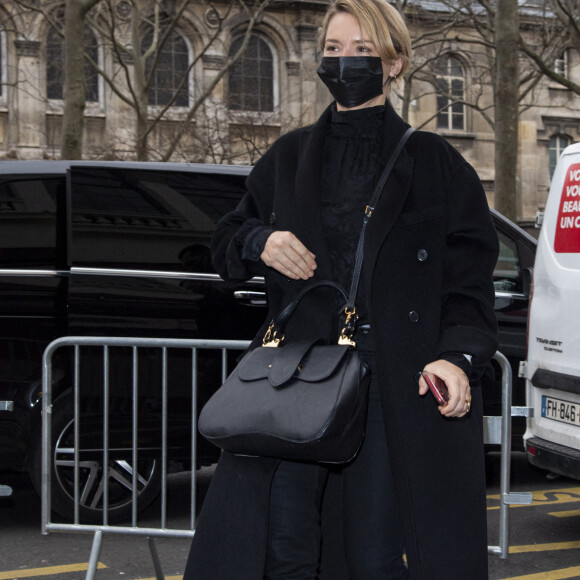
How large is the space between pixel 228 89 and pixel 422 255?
78.0ft

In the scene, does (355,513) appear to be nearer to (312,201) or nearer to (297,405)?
(297,405)

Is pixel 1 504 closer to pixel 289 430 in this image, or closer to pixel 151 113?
pixel 289 430

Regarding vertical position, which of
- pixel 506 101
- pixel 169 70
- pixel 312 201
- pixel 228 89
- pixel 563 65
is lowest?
pixel 312 201

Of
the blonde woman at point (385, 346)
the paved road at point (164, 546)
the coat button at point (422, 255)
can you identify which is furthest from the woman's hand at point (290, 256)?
the paved road at point (164, 546)

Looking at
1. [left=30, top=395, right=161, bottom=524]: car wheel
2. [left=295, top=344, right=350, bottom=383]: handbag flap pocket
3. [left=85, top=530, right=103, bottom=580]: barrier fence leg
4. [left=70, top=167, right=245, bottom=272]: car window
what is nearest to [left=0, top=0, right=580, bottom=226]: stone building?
[left=70, top=167, right=245, bottom=272]: car window

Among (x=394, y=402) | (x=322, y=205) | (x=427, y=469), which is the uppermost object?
(x=322, y=205)

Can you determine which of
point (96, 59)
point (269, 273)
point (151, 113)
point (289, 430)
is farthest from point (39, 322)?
point (96, 59)

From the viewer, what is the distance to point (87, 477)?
202 inches

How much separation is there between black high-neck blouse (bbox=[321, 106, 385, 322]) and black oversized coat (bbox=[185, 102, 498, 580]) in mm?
38

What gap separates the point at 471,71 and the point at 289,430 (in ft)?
92.2

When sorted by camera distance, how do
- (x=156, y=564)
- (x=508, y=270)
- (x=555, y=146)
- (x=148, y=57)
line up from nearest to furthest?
1. (x=156, y=564)
2. (x=508, y=270)
3. (x=148, y=57)
4. (x=555, y=146)

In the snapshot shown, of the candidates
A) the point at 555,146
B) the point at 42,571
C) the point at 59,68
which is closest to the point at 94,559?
the point at 42,571

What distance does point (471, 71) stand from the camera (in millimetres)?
29078

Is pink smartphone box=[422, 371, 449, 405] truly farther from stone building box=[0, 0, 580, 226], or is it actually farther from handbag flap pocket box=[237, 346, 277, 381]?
stone building box=[0, 0, 580, 226]
